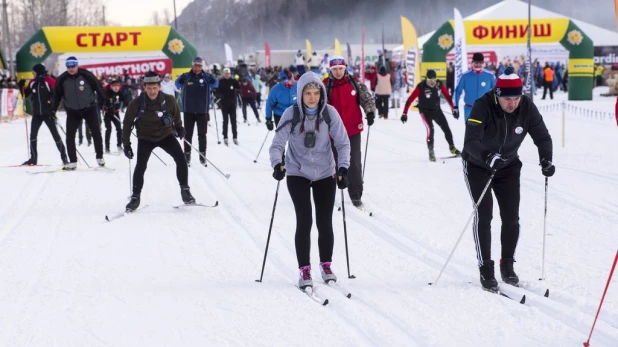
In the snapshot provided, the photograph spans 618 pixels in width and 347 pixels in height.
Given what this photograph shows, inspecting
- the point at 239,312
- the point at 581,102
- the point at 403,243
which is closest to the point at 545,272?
the point at 403,243

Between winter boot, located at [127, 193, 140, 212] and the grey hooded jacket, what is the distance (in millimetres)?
3682

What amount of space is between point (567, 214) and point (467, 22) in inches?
787

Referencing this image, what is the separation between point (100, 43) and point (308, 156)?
66.2 feet

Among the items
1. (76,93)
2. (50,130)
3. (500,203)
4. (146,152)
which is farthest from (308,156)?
(50,130)

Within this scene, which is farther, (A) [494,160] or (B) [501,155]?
(B) [501,155]

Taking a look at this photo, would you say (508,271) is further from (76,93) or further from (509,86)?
(76,93)

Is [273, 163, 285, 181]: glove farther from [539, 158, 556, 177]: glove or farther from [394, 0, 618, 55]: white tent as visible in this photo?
[394, 0, 618, 55]: white tent

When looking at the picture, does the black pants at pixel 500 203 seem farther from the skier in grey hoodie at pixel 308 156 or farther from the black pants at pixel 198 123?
the black pants at pixel 198 123

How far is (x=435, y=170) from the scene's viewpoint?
11625mm

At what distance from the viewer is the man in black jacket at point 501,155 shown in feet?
16.9

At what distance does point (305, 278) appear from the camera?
5.50m

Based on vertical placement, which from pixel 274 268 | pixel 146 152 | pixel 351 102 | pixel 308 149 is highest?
pixel 351 102

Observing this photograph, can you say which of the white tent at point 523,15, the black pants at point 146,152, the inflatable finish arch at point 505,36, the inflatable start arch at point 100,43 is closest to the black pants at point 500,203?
the black pants at point 146,152

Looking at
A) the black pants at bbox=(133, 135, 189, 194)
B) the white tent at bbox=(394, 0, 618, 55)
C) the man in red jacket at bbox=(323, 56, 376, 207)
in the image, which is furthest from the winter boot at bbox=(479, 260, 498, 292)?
the white tent at bbox=(394, 0, 618, 55)
